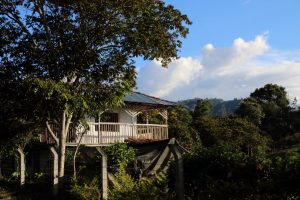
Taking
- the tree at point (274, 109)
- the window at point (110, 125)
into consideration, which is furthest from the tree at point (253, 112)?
the window at point (110, 125)

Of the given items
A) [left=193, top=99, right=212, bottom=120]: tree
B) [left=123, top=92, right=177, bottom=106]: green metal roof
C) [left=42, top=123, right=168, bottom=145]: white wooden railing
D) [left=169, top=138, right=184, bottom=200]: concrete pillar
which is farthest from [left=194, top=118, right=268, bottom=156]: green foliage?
[left=169, top=138, right=184, bottom=200]: concrete pillar

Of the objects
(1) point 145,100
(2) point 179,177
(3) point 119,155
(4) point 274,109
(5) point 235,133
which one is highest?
(4) point 274,109

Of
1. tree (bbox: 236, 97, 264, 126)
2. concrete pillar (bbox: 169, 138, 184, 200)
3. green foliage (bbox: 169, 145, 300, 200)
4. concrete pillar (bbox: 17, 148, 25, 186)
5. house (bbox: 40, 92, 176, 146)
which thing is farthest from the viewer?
tree (bbox: 236, 97, 264, 126)

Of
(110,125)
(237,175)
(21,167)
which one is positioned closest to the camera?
(237,175)

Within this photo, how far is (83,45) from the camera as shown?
16.1 m

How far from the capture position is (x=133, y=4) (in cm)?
1539

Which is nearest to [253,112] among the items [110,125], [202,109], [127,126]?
[202,109]

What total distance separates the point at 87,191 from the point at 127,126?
568 inches

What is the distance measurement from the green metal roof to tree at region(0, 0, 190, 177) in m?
12.1

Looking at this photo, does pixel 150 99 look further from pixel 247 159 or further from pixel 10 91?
pixel 247 159

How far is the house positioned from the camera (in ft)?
88.0

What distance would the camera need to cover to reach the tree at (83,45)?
15672 millimetres

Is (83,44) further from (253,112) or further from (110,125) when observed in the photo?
(253,112)

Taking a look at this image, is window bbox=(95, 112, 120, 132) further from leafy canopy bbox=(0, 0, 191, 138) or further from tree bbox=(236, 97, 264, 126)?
tree bbox=(236, 97, 264, 126)
